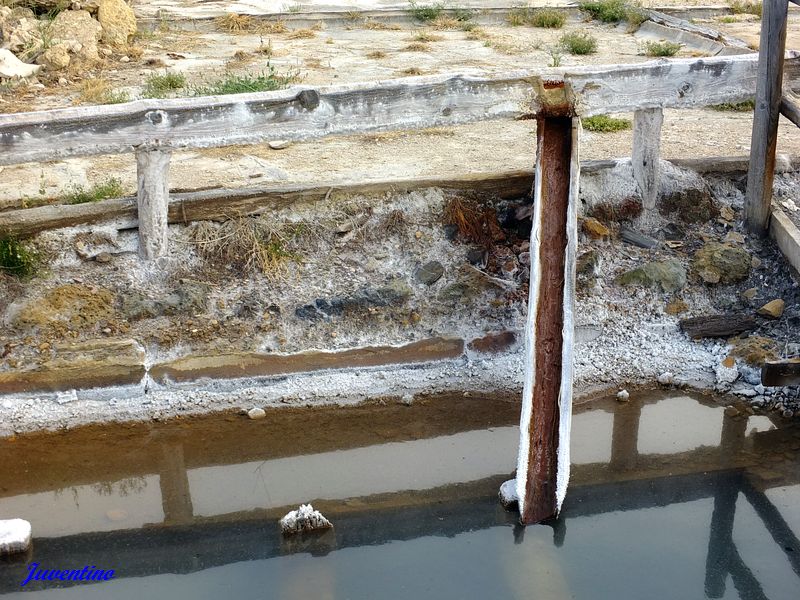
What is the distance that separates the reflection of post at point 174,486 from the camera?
16.6 feet

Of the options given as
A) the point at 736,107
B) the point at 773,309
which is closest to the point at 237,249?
the point at 773,309

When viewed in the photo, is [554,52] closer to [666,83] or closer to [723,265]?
[666,83]

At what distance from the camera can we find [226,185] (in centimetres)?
688

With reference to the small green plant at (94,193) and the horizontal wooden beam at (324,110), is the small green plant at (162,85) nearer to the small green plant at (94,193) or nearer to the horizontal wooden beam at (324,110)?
the small green plant at (94,193)

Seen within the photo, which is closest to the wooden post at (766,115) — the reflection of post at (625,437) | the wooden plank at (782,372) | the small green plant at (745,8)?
the wooden plank at (782,372)

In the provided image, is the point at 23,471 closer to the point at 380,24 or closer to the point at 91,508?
the point at 91,508

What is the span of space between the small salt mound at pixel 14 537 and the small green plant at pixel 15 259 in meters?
1.89

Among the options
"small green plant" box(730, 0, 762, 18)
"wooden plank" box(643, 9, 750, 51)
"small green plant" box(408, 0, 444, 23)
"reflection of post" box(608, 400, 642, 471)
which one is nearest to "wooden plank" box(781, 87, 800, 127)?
"reflection of post" box(608, 400, 642, 471)

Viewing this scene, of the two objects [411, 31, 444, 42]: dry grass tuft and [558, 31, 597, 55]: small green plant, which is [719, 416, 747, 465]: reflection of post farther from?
[411, 31, 444, 42]: dry grass tuft

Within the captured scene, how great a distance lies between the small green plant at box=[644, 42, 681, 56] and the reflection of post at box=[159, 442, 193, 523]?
753 cm

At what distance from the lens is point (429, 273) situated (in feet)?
21.3

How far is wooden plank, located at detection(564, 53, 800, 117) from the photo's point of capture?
238 inches

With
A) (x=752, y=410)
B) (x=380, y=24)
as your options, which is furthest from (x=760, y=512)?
(x=380, y=24)

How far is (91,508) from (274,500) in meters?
1.01
